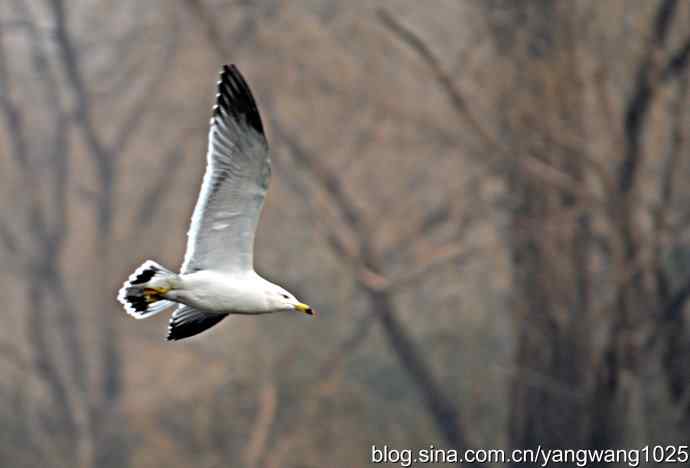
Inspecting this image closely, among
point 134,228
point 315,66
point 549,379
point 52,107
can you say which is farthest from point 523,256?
point 52,107

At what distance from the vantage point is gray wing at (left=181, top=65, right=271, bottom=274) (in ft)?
16.6

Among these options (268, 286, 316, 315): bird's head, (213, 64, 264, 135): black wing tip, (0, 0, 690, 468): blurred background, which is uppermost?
(0, 0, 690, 468): blurred background

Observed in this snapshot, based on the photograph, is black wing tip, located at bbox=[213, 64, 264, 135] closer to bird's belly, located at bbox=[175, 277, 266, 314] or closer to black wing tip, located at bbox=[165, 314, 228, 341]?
bird's belly, located at bbox=[175, 277, 266, 314]

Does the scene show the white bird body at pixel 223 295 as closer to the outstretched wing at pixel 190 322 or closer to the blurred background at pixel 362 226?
the outstretched wing at pixel 190 322

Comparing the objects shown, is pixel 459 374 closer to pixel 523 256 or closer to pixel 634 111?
pixel 523 256

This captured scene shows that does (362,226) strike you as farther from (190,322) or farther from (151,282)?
(151,282)

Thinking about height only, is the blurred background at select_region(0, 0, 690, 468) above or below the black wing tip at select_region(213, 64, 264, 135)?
above

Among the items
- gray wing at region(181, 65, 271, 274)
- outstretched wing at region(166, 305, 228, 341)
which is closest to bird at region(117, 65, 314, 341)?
gray wing at region(181, 65, 271, 274)

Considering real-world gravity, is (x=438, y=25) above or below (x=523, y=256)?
above

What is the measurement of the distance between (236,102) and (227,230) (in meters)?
0.48

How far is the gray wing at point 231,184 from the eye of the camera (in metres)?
5.06

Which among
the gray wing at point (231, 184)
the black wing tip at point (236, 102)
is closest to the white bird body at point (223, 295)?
the gray wing at point (231, 184)

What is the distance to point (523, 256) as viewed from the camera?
11055mm

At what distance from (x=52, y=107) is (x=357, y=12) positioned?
12.2 feet
